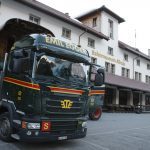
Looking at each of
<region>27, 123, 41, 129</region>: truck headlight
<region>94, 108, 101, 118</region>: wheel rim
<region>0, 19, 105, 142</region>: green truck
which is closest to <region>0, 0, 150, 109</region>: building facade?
<region>94, 108, 101, 118</region>: wheel rim

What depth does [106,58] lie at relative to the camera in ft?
95.2

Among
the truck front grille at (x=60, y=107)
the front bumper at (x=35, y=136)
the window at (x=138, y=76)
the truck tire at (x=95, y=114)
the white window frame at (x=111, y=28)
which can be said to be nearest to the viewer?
the front bumper at (x=35, y=136)

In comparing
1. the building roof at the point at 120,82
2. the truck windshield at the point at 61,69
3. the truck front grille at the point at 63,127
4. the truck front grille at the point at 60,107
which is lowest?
the truck front grille at the point at 63,127

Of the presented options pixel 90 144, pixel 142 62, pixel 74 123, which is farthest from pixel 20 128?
pixel 142 62

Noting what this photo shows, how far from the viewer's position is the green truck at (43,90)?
269 inches

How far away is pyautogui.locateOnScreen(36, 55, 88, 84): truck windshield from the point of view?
23.3 ft

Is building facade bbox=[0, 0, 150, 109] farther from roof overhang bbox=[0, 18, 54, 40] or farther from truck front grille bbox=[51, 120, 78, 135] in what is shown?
truck front grille bbox=[51, 120, 78, 135]

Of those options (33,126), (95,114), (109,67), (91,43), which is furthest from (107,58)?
(33,126)

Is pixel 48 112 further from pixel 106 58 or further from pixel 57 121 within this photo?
pixel 106 58

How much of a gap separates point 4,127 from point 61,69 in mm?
2333

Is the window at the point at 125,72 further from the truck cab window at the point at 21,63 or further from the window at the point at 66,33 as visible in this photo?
the truck cab window at the point at 21,63

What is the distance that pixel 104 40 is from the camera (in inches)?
1142

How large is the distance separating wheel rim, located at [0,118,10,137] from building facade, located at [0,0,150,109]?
38.5ft

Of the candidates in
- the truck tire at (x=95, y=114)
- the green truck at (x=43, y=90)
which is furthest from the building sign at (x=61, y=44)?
the truck tire at (x=95, y=114)
